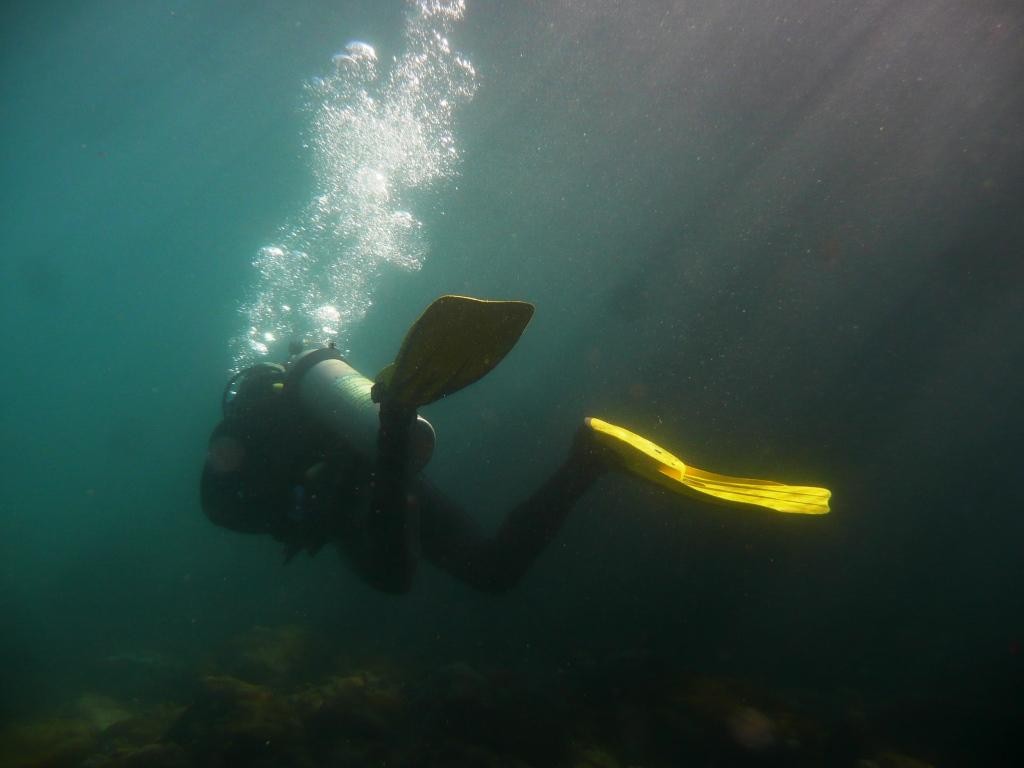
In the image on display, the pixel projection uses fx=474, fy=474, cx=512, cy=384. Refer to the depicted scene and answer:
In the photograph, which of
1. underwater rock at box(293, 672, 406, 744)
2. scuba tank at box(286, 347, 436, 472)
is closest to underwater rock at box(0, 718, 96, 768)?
underwater rock at box(293, 672, 406, 744)

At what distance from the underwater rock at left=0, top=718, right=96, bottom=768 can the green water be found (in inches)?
89.3

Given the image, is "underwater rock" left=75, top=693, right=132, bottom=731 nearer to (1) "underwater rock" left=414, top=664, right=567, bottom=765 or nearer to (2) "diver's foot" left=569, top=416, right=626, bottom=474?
(1) "underwater rock" left=414, top=664, right=567, bottom=765

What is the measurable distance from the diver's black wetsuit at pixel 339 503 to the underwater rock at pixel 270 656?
7791mm

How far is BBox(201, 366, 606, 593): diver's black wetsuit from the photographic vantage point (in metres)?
3.02

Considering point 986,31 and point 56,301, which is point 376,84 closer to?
point 986,31

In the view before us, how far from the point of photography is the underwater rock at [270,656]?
941cm

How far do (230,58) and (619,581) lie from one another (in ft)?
70.3

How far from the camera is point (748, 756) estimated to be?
17.1ft

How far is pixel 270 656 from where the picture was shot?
10.5m

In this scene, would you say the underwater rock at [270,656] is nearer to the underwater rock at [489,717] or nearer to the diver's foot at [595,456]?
the underwater rock at [489,717]

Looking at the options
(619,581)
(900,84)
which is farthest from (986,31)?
(619,581)

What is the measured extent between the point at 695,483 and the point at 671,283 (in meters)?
23.1

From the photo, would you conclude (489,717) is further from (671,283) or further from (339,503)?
(671,283)

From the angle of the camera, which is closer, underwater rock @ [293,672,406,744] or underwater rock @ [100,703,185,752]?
underwater rock @ [293,672,406,744]
